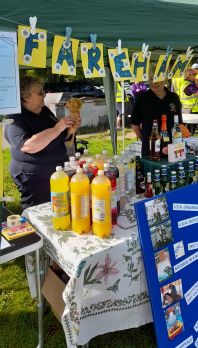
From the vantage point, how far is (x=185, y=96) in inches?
253

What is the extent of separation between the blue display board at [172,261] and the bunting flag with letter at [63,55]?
967 millimetres

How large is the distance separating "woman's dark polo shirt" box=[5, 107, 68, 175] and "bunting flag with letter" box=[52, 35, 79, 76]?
0.57 m

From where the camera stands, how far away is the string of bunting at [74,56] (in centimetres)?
172

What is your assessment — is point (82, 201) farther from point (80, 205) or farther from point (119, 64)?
point (119, 64)

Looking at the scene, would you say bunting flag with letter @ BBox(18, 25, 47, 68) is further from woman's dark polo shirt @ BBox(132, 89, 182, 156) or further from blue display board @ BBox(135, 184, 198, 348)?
woman's dark polo shirt @ BBox(132, 89, 182, 156)

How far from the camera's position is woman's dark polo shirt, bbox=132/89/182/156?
10.8 ft

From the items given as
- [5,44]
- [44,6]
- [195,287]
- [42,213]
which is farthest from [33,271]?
[44,6]

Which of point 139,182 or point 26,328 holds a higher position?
point 139,182

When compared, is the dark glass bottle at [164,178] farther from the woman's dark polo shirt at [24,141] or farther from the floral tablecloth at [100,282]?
the woman's dark polo shirt at [24,141]

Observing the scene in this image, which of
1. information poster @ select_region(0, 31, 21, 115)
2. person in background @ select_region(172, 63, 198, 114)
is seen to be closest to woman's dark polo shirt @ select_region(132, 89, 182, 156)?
information poster @ select_region(0, 31, 21, 115)

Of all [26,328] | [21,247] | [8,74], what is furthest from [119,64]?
[26,328]

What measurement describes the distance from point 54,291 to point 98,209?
1.96 ft

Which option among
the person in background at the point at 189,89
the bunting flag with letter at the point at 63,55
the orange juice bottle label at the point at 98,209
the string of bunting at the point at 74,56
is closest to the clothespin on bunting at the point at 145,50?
the string of bunting at the point at 74,56

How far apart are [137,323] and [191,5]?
215cm
